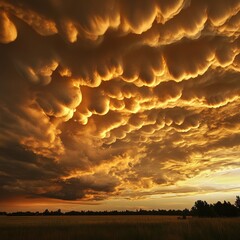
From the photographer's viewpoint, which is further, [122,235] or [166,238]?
[122,235]

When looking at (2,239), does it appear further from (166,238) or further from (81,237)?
(166,238)

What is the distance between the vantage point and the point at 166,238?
17641 mm

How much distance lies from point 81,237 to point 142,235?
14.2 feet

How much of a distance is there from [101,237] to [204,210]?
8337cm

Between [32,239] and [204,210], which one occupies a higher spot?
[204,210]

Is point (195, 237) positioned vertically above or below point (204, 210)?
below

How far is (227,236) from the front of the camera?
57.4 ft

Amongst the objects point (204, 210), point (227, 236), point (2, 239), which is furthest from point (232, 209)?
point (2, 239)

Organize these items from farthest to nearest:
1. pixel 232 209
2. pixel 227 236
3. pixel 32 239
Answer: pixel 232 209 < pixel 32 239 < pixel 227 236

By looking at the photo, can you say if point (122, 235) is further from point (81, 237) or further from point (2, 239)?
point (2, 239)

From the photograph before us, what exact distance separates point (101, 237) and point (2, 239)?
23.2ft

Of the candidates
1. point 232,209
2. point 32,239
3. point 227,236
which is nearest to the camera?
point 227,236

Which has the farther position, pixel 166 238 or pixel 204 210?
pixel 204 210

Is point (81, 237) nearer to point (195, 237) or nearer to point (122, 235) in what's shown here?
point (122, 235)
